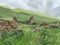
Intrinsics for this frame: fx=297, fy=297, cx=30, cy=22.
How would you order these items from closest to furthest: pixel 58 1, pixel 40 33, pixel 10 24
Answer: pixel 40 33 < pixel 10 24 < pixel 58 1

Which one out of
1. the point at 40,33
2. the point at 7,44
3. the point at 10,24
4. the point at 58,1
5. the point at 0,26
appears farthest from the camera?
the point at 58,1

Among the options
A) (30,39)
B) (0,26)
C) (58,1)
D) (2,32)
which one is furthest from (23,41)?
(58,1)

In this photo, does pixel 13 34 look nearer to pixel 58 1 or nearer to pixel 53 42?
pixel 53 42

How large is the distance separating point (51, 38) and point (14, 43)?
80.4 inches

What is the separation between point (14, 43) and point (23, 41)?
54 cm

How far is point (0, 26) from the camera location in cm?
1789

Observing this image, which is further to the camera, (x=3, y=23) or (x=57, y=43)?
(x=3, y=23)

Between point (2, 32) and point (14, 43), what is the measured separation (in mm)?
1394

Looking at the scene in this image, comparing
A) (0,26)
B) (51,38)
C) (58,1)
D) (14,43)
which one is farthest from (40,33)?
(58,1)

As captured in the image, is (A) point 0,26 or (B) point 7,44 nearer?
(B) point 7,44

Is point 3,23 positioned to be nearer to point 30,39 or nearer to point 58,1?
point 30,39

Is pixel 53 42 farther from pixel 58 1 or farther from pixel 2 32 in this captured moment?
pixel 58 1

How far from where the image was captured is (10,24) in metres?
19.4

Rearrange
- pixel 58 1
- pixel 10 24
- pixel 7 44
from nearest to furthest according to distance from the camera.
→ pixel 7 44 → pixel 10 24 → pixel 58 1
